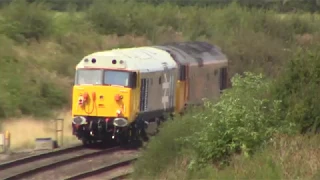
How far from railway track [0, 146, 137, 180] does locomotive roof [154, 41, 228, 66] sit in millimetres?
5582

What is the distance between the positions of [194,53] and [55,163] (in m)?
10.9

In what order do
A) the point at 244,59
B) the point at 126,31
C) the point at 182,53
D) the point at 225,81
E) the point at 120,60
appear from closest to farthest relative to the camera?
1. the point at 120,60
2. the point at 182,53
3. the point at 225,81
4. the point at 244,59
5. the point at 126,31

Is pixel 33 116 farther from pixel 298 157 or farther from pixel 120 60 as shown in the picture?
pixel 298 157

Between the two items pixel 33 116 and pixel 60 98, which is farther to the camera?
pixel 60 98

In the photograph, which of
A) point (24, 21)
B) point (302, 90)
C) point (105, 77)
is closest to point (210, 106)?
point (302, 90)

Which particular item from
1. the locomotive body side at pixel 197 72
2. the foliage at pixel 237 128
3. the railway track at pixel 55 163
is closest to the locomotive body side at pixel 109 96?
the railway track at pixel 55 163

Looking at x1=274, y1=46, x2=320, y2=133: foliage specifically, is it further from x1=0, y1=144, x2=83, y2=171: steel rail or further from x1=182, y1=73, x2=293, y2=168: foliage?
x1=0, y1=144, x2=83, y2=171: steel rail

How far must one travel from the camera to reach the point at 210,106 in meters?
17.0

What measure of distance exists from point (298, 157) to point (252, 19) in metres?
39.5

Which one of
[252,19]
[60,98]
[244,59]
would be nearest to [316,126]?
[60,98]

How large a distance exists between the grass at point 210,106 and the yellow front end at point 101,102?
1.92m

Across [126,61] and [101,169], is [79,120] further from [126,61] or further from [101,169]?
[101,169]

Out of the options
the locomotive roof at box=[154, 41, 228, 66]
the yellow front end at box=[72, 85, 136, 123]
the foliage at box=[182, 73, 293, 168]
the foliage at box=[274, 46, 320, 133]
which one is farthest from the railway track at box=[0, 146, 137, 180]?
the foliage at box=[274, 46, 320, 133]

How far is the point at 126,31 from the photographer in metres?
48.7
